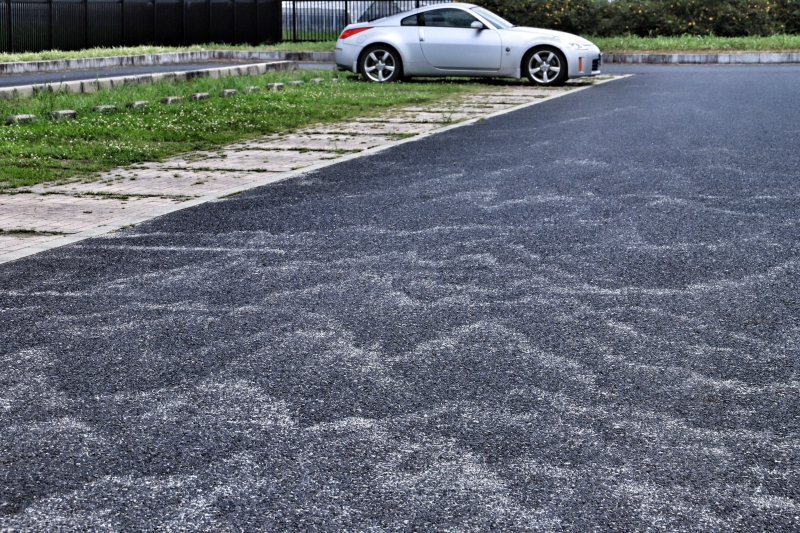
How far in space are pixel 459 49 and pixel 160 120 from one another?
8.00m

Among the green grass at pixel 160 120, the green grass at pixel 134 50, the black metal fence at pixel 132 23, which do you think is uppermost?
the black metal fence at pixel 132 23

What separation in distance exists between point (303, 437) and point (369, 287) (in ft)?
6.53

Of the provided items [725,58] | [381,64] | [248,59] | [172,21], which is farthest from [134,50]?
[725,58]

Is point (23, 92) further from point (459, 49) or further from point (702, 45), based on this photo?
point (702, 45)

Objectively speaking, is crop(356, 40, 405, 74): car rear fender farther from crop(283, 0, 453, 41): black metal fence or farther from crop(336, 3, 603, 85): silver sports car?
crop(283, 0, 453, 41): black metal fence

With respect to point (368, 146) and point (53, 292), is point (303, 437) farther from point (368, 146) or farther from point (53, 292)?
point (368, 146)


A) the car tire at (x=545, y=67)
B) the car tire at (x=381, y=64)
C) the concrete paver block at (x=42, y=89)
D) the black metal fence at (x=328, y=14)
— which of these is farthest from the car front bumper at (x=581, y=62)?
the black metal fence at (x=328, y=14)

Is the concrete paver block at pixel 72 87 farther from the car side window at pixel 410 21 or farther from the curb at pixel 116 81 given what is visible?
the car side window at pixel 410 21

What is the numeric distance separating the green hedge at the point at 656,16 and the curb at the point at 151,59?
22.3ft

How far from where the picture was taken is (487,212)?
7535mm

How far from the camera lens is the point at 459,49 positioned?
1956 cm

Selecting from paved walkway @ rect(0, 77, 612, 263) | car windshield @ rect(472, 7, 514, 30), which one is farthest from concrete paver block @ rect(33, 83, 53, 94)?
car windshield @ rect(472, 7, 514, 30)

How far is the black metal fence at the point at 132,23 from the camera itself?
25.9 metres

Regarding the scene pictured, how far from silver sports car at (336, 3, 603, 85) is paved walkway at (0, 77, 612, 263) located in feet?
18.3
